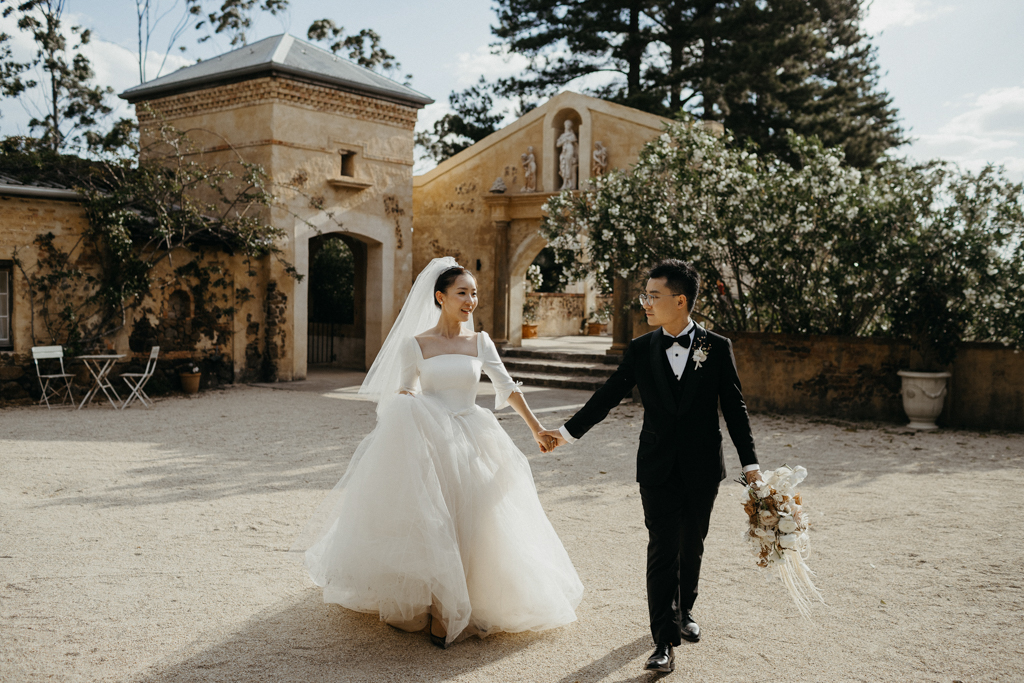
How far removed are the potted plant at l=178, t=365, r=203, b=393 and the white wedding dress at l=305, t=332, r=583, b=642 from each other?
34.1 feet

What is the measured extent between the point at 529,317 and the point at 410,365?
2109cm

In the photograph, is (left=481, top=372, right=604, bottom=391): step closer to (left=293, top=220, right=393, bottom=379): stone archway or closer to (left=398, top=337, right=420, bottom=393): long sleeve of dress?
(left=293, top=220, right=393, bottom=379): stone archway

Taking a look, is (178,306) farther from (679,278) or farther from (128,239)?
(679,278)

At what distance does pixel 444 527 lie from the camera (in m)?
3.63

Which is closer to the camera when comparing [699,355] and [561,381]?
[699,355]

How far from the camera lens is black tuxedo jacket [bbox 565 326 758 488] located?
3.47 m

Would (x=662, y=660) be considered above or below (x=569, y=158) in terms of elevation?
below

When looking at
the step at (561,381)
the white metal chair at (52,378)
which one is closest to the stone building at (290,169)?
the white metal chair at (52,378)

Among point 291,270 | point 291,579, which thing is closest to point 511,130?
point 291,270

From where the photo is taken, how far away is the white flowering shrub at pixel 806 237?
10.5m

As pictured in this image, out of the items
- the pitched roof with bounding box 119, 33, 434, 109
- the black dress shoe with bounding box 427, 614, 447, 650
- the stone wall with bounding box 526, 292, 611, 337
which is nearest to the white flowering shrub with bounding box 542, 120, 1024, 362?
the pitched roof with bounding box 119, 33, 434, 109

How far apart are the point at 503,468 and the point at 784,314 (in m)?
9.11

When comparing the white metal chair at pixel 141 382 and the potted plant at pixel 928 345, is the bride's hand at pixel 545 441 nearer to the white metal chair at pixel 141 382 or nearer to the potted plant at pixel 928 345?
the potted plant at pixel 928 345

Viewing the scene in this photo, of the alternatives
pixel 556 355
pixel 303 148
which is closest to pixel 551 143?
pixel 556 355
